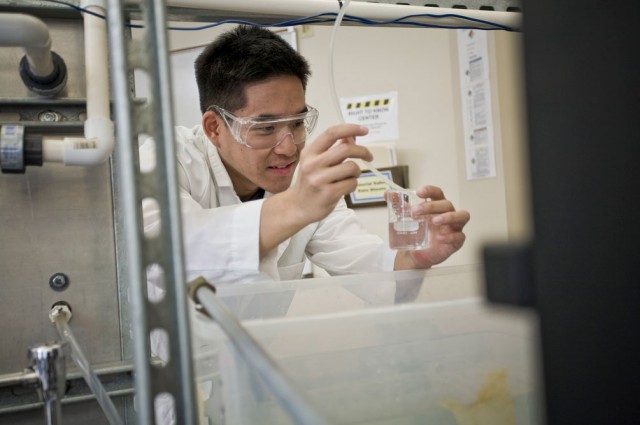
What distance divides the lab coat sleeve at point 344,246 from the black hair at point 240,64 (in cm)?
44

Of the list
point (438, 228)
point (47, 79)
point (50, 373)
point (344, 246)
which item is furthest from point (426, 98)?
point (50, 373)

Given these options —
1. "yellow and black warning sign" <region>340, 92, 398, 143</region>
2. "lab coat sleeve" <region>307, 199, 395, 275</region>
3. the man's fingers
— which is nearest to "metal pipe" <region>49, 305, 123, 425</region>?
the man's fingers

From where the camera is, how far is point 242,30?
62.5 inches

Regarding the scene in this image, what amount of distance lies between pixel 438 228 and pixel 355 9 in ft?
1.60

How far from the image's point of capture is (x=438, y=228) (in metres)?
1.21

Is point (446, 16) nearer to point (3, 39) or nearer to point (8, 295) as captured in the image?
point (3, 39)

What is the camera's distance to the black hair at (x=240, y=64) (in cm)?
144

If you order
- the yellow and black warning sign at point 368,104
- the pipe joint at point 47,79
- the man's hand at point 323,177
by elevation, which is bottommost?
the man's hand at point 323,177

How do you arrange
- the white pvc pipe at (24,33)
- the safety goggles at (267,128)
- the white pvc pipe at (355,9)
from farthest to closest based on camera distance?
the safety goggles at (267,128) < the white pvc pipe at (355,9) < the white pvc pipe at (24,33)

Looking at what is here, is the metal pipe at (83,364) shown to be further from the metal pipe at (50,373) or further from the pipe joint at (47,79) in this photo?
the pipe joint at (47,79)

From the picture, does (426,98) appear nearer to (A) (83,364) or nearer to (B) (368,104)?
(B) (368,104)

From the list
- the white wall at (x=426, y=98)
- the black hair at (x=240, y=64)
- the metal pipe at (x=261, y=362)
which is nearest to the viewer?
the metal pipe at (x=261, y=362)

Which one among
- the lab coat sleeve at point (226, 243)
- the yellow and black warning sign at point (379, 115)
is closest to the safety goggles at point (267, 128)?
the lab coat sleeve at point (226, 243)

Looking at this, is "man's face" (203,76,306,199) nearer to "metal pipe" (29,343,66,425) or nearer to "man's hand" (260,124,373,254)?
"man's hand" (260,124,373,254)
